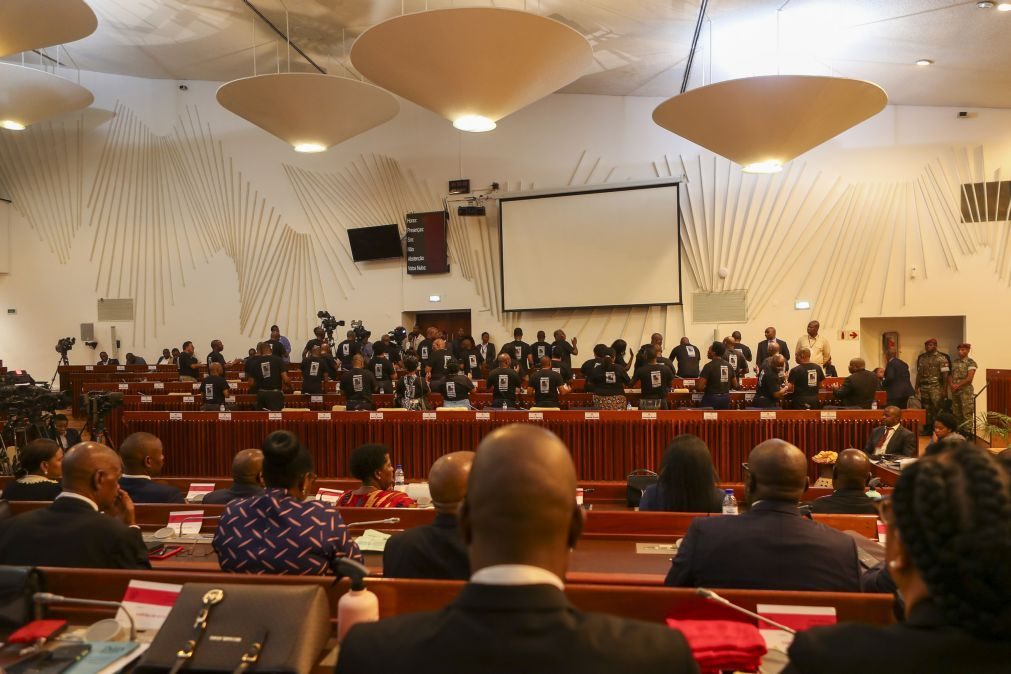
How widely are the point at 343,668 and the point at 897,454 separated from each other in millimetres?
6360

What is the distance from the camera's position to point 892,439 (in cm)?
648

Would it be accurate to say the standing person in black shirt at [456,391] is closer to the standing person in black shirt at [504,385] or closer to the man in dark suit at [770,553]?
the standing person in black shirt at [504,385]

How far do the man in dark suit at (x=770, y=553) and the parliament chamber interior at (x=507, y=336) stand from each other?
0.4 inches

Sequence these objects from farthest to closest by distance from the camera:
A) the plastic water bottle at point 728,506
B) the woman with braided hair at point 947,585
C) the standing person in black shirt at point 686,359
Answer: the standing person in black shirt at point 686,359 → the plastic water bottle at point 728,506 → the woman with braided hair at point 947,585

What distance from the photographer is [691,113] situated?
8.67 metres

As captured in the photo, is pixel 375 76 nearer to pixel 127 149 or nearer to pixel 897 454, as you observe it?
pixel 897 454

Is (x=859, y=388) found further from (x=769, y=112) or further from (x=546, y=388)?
(x=546, y=388)

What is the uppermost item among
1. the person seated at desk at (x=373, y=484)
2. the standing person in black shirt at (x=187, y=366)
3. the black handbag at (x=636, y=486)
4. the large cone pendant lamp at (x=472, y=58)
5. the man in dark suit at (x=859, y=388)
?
the large cone pendant lamp at (x=472, y=58)

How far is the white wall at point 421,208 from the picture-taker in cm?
1334

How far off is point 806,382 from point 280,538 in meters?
7.34

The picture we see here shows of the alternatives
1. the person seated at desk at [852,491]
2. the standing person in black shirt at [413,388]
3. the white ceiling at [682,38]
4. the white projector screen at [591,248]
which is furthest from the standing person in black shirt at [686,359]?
the person seated at desk at [852,491]

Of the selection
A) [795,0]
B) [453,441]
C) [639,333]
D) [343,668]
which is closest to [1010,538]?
[343,668]

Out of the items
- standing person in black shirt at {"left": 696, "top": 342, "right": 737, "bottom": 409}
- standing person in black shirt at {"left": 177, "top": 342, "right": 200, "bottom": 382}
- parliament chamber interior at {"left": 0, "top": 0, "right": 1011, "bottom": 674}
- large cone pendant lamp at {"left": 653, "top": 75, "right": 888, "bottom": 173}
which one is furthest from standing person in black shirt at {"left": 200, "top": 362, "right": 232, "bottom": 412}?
large cone pendant lamp at {"left": 653, "top": 75, "right": 888, "bottom": 173}

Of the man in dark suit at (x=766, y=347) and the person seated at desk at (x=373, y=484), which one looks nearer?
the person seated at desk at (x=373, y=484)
